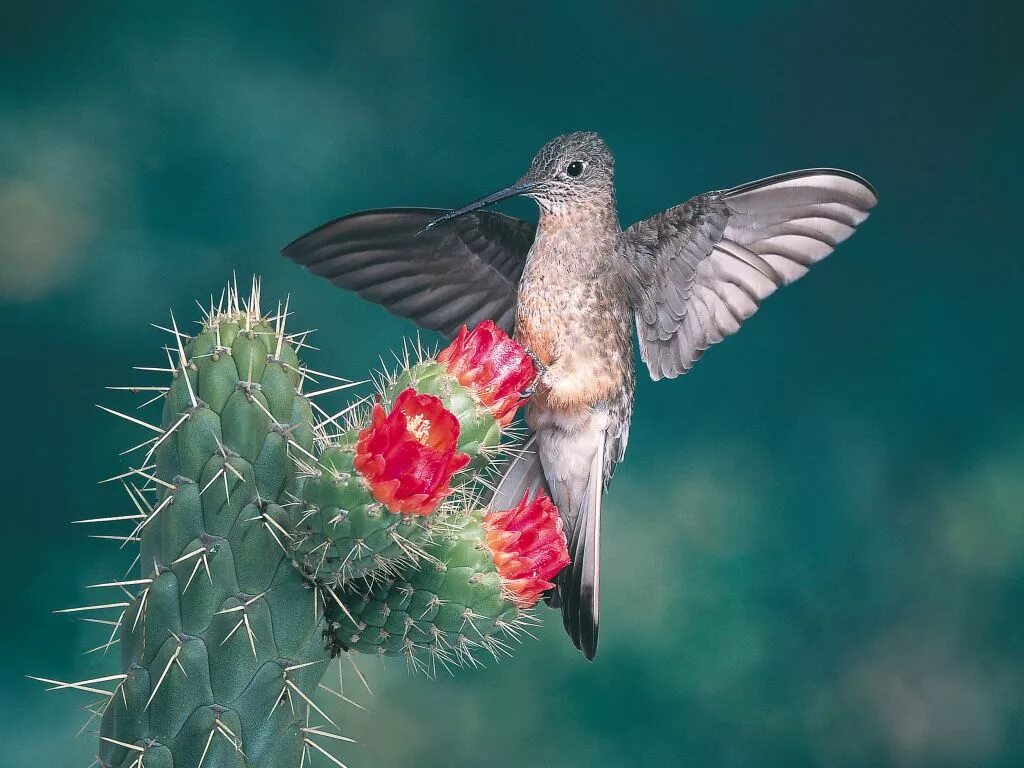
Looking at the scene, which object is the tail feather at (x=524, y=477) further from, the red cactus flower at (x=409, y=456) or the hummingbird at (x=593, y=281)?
the red cactus flower at (x=409, y=456)

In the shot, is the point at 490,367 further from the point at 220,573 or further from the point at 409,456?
the point at 220,573

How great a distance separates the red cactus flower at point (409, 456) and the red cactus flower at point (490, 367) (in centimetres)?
11

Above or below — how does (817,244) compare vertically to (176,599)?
above

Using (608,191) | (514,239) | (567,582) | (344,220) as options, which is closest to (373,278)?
(344,220)

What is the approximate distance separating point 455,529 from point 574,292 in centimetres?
57

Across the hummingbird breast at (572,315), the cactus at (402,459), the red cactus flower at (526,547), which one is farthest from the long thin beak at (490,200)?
the red cactus flower at (526,547)

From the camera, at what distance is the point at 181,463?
94cm

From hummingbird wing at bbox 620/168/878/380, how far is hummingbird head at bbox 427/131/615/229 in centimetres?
10

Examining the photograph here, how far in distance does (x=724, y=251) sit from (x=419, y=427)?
741 millimetres

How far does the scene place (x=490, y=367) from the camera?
979 millimetres

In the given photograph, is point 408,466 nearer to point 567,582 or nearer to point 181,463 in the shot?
point 181,463

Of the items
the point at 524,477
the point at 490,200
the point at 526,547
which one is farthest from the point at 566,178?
the point at 526,547

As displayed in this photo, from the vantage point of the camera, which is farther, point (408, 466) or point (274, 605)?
point (274, 605)

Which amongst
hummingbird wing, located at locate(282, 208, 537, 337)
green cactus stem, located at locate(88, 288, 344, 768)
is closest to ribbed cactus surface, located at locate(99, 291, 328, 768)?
green cactus stem, located at locate(88, 288, 344, 768)
